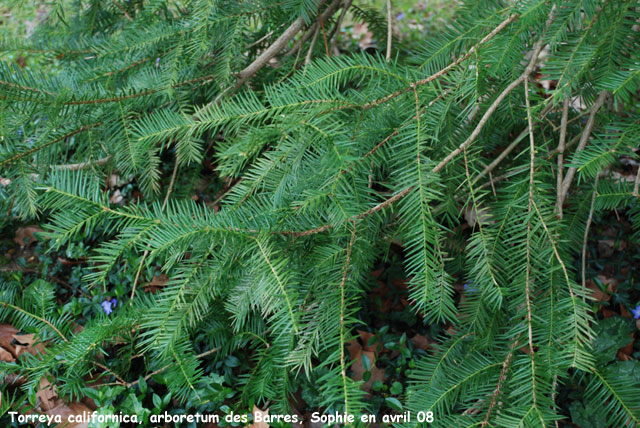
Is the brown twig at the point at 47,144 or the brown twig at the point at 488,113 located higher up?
the brown twig at the point at 488,113

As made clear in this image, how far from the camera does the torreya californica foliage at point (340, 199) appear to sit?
1029 millimetres

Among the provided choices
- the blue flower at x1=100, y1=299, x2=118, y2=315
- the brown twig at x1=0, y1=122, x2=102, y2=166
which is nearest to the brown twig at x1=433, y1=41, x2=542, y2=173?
the brown twig at x1=0, y1=122, x2=102, y2=166

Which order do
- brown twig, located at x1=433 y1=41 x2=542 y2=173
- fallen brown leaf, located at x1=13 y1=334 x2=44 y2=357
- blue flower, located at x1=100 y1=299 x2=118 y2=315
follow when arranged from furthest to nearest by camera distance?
blue flower, located at x1=100 y1=299 x2=118 y2=315 → fallen brown leaf, located at x1=13 y1=334 x2=44 y2=357 → brown twig, located at x1=433 y1=41 x2=542 y2=173

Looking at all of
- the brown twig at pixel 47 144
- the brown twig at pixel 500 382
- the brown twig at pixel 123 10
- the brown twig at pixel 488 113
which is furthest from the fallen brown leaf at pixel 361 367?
the brown twig at pixel 123 10

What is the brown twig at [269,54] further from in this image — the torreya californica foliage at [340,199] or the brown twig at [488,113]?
the brown twig at [488,113]

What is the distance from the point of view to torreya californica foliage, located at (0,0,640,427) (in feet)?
3.38

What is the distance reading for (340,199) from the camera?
3.34 ft

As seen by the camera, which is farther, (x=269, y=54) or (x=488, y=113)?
(x=269, y=54)

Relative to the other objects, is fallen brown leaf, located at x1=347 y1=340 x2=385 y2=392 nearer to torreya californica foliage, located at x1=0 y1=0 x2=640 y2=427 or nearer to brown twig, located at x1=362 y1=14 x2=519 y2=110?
torreya californica foliage, located at x1=0 y1=0 x2=640 y2=427

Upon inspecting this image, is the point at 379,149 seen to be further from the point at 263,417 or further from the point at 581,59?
the point at 263,417

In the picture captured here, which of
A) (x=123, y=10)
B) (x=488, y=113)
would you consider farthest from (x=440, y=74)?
(x=123, y=10)

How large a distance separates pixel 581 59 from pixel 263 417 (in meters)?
1.26

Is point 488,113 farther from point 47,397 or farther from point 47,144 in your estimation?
point 47,397

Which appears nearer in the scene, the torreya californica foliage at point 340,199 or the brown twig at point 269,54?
the torreya californica foliage at point 340,199
